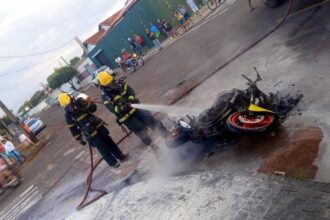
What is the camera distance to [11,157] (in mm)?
18547

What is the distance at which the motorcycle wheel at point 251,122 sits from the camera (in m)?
5.41

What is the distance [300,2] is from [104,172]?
880 cm

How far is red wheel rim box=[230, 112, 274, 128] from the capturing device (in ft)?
18.1

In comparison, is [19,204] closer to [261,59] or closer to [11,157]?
[11,157]

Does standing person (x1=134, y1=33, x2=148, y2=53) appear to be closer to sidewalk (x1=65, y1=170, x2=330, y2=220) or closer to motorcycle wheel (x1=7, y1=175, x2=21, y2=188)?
motorcycle wheel (x1=7, y1=175, x2=21, y2=188)

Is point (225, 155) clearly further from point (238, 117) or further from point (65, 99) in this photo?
point (65, 99)

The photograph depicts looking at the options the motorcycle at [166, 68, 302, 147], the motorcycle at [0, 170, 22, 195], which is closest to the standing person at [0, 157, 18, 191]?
the motorcycle at [0, 170, 22, 195]

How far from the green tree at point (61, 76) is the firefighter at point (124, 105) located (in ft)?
155

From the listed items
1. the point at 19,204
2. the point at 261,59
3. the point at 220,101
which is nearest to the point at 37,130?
the point at 19,204

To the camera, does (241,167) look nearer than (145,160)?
Yes

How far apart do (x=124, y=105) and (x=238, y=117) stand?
2784 mm

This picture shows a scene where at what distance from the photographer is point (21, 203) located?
11500mm

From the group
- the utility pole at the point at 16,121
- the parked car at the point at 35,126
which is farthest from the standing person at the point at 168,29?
the utility pole at the point at 16,121

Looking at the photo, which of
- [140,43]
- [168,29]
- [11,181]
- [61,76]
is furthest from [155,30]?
[61,76]
